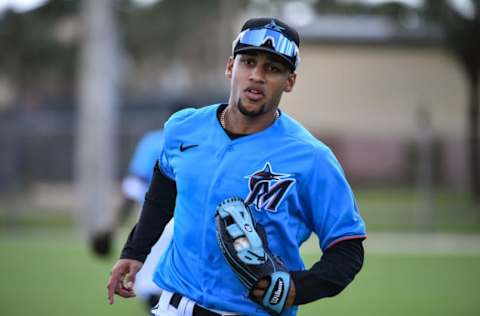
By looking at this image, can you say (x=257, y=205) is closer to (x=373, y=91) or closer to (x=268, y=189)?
(x=268, y=189)

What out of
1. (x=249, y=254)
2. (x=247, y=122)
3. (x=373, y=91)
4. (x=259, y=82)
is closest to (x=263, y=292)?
(x=249, y=254)

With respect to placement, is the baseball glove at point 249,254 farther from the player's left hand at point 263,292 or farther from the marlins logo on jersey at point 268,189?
the marlins logo on jersey at point 268,189

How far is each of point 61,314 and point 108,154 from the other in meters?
10.6

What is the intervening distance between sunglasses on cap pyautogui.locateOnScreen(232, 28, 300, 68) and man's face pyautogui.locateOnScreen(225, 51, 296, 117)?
41 mm

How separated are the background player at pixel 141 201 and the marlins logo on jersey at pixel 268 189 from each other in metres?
3.00

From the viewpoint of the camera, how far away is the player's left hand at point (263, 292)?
4160mm

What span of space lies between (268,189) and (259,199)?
6 centimetres

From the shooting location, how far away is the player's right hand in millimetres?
4852

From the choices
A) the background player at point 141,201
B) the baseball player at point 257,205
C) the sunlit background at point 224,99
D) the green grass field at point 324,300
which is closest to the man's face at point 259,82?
the baseball player at point 257,205

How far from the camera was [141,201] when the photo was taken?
8.85 m

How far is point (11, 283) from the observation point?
13.1 m

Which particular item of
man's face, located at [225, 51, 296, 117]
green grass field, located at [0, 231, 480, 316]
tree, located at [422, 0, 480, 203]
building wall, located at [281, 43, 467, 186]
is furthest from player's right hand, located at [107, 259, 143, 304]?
building wall, located at [281, 43, 467, 186]

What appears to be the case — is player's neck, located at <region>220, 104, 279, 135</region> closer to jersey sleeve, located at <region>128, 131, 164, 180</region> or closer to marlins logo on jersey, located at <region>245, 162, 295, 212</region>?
marlins logo on jersey, located at <region>245, 162, 295, 212</region>

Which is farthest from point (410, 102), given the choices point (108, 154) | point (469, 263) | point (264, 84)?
point (264, 84)
